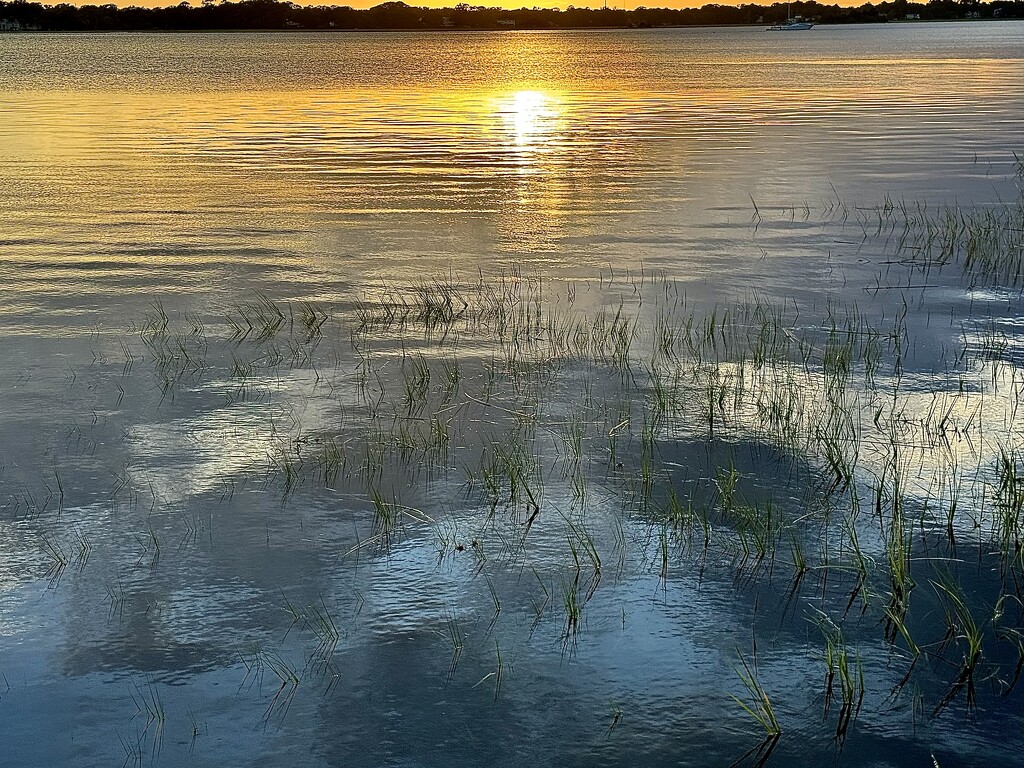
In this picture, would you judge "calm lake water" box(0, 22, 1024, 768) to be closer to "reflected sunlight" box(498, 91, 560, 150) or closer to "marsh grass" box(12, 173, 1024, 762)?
"marsh grass" box(12, 173, 1024, 762)

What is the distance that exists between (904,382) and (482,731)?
18.7 feet

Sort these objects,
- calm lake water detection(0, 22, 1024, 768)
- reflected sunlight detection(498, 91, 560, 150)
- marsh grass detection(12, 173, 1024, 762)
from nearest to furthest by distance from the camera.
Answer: calm lake water detection(0, 22, 1024, 768) < marsh grass detection(12, 173, 1024, 762) < reflected sunlight detection(498, 91, 560, 150)

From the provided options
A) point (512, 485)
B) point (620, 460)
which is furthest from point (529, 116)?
point (512, 485)

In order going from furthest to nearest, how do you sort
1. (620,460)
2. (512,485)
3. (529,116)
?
(529,116), (620,460), (512,485)

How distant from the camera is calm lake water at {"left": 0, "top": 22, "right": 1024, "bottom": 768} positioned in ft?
15.6

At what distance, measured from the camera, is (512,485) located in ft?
22.9

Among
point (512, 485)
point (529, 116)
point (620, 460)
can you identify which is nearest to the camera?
point (512, 485)

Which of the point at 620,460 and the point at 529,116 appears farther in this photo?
the point at 529,116

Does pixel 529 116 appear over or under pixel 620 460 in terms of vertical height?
over

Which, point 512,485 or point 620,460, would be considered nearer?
point 512,485

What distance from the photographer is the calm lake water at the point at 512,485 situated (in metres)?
4.77

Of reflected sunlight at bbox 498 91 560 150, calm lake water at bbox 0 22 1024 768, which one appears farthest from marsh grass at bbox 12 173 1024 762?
reflected sunlight at bbox 498 91 560 150

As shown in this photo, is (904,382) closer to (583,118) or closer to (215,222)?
(215,222)

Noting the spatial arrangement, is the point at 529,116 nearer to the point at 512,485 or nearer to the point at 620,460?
the point at 620,460
